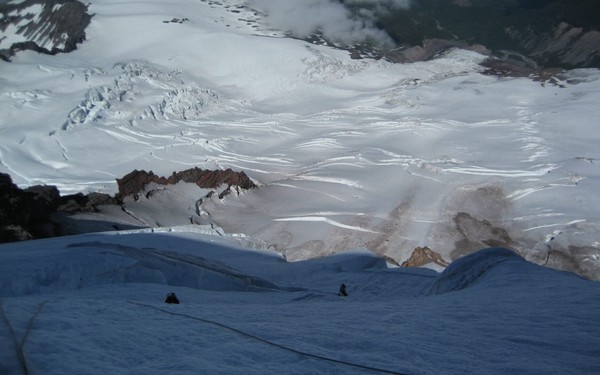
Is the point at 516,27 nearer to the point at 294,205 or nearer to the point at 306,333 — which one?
the point at 294,205

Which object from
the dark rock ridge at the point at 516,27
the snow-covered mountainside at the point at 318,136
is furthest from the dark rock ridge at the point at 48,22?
the dark rock ridge at the point at 516,27

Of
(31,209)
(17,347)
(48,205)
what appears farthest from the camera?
(48,205)

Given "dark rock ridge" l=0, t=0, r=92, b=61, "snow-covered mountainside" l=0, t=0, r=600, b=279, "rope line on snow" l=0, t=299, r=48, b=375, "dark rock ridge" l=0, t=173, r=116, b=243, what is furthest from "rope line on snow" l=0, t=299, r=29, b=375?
"dark rock ridge" l=0, t=0, r=92, b=61

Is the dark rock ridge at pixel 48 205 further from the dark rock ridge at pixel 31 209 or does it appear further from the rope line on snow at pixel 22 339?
the rope line on snow at pixel 22 339

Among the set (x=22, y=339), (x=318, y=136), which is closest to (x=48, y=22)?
(x=318, y=136)

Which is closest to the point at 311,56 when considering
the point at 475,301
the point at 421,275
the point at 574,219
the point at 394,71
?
the point at 394,71

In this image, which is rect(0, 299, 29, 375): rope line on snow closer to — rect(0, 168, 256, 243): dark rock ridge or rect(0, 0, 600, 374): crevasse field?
rect(0, 0, 600, 374): crevasse field
